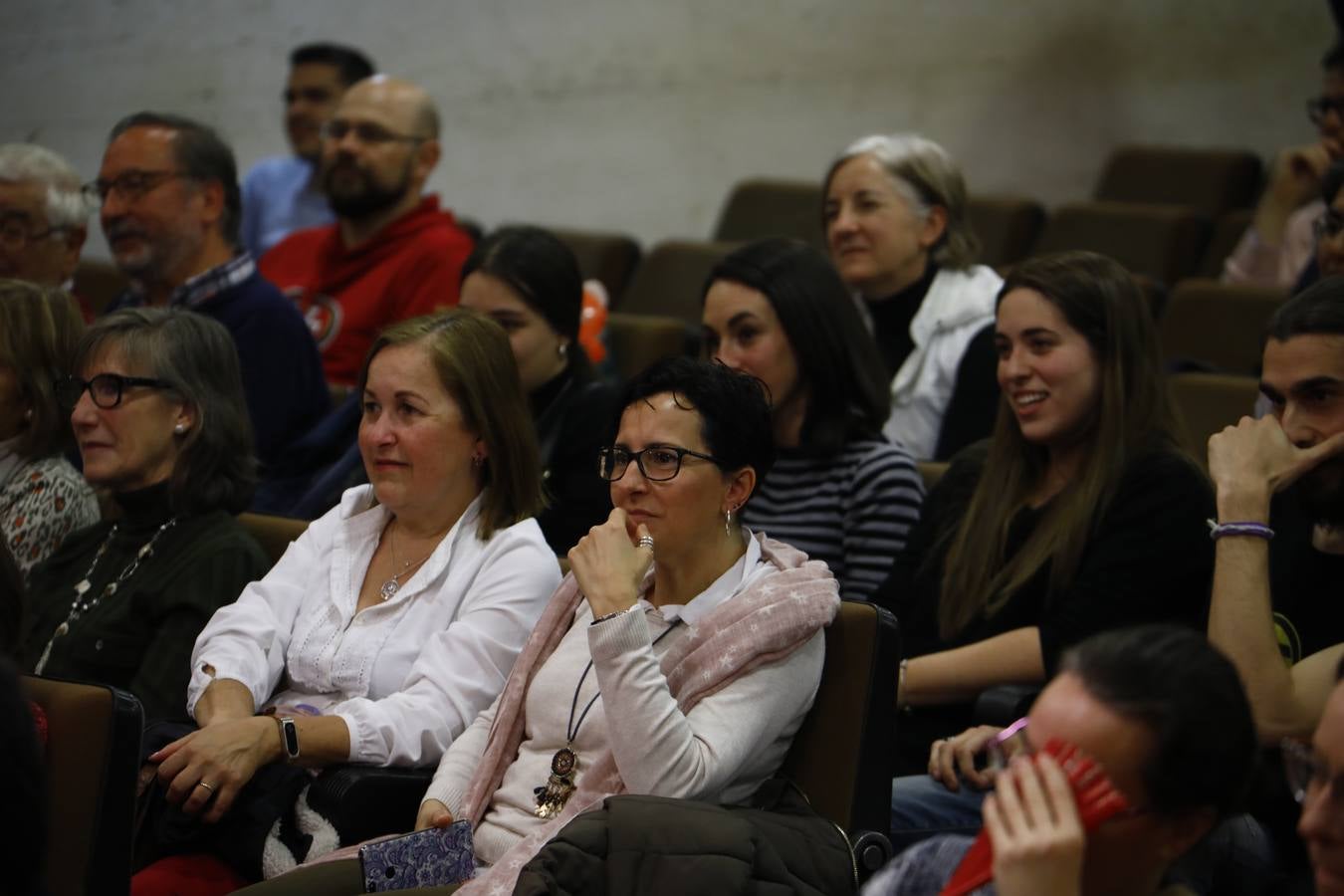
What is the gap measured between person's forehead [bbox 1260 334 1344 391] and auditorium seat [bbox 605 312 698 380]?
1.93 metres

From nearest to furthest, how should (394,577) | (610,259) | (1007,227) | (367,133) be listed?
1. (394,577)
2. (367,133)
3. (1007,227)
4. (610,259)

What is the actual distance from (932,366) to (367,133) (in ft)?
5.54

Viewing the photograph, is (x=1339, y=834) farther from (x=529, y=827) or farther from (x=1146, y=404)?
(x=1146, y=404)

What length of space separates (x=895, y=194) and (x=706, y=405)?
1683 mm

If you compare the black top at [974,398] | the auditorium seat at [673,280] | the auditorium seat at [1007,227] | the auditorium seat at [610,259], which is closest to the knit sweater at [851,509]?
the black top at [974,398]

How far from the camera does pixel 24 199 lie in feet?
12.1

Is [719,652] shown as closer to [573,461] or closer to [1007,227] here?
[573,461]

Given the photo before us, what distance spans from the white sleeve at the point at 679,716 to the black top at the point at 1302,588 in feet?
2.18

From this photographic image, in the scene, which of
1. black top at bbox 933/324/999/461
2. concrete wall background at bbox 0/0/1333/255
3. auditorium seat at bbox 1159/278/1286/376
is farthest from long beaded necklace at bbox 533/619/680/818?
concrete wall background at bbox 0/0/1333/255

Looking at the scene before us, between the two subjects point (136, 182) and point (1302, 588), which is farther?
point (136, 182)

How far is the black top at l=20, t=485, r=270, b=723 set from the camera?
97.5 inches

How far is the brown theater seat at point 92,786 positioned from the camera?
6.26 ft

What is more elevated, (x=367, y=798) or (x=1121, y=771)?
(x=1121, y=771)

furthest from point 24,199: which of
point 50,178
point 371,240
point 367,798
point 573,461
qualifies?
point 367,798
